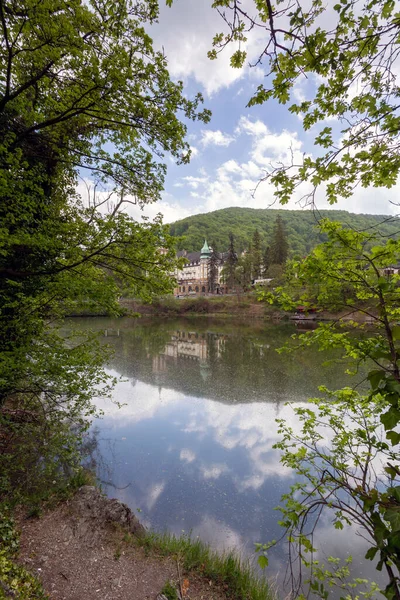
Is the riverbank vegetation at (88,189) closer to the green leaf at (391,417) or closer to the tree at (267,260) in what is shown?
the green leaf at (391,417)

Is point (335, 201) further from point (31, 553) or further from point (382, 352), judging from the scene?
point (31, 553)

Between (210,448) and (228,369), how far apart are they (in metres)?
9.34

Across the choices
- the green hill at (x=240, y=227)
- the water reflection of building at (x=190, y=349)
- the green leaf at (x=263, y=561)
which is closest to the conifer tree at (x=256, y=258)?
the green hill at (x=240, y=227)

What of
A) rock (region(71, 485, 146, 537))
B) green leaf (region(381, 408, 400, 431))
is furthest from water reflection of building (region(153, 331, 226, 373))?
green leaf (region(381, 408, 400, 431))

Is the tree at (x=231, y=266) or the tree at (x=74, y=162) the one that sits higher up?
the tree at (x=231, y=266)

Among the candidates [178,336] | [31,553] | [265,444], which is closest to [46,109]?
[31,553]

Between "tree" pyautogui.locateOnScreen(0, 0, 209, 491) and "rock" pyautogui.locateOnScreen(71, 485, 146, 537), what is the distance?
0.95 metres

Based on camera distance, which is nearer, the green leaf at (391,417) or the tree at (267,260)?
the green leaf at (391,417)

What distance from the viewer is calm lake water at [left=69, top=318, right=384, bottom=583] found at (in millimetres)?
5570

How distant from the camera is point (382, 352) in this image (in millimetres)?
1906

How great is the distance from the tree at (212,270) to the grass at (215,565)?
67971mm

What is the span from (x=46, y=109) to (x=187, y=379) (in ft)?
45.2

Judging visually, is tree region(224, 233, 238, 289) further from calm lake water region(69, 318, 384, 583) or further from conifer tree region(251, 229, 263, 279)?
calm lake water region(69, 318, 384, 583)

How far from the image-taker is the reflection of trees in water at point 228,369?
13812 millimetres
